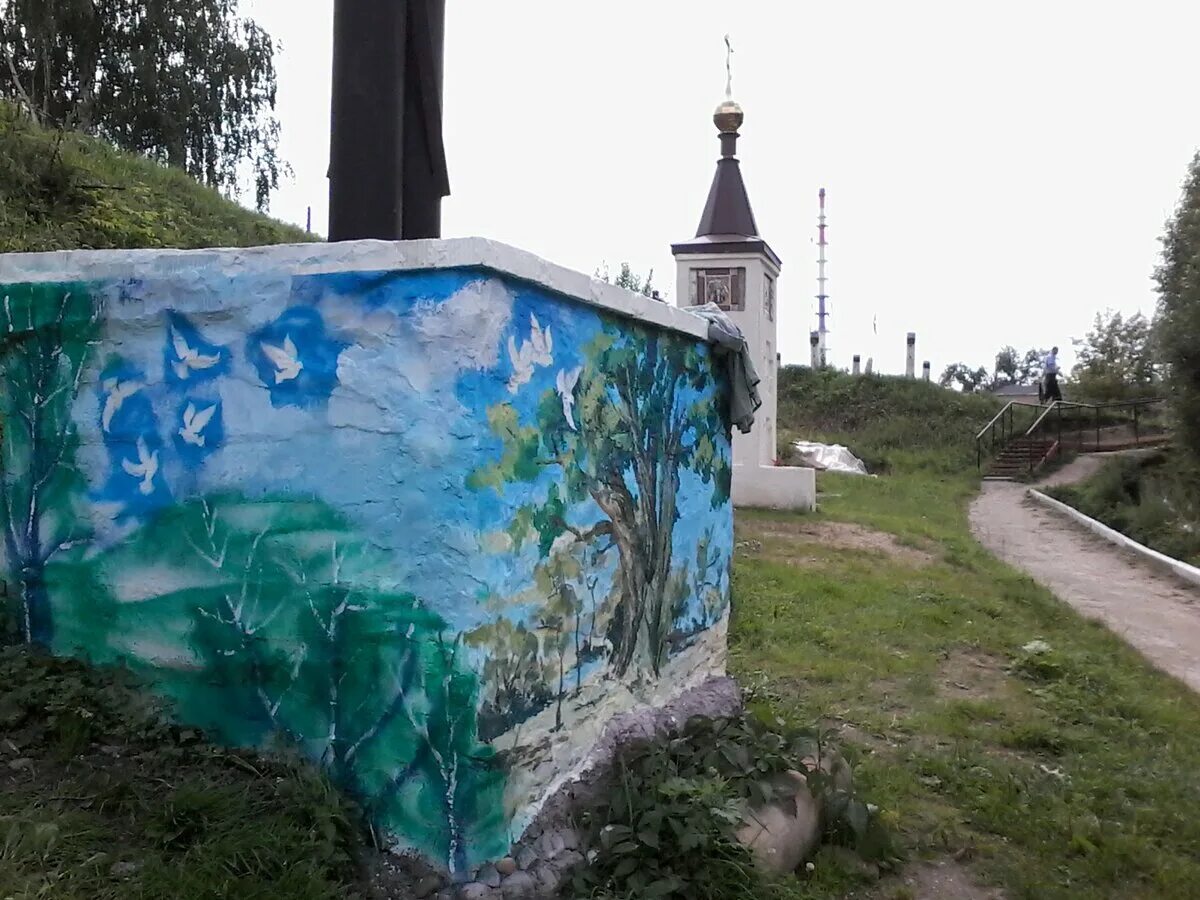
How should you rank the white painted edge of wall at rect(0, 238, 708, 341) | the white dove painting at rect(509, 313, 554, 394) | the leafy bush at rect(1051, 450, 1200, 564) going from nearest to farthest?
the white painted edge of wall at rect(0, 238, 708, 341), the white dove painting at rect(509, 313, 554, 394), the leafy bush at rect(1051, 450, 1200, 564)

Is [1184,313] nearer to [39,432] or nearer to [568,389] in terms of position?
[568,389]

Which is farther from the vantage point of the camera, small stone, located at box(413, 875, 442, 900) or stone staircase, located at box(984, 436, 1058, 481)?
stone staircase, located at box(984, 436, 1058, 481)

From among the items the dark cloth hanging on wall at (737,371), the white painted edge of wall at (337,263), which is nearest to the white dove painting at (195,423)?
the white painted edge of wall at (337,263)

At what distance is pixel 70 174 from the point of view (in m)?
9.06

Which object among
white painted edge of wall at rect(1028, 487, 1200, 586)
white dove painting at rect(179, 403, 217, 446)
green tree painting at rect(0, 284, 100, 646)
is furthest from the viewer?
white painted edge of wall at rect(1028, 487, 1200, 586)

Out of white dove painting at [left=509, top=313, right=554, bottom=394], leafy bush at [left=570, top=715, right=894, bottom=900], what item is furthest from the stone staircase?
white dove painting at [left=509, top=313, right=554, bottom=394]

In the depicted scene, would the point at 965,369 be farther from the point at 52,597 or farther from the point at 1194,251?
the point at 52,597

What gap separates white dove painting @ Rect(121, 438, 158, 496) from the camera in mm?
3504

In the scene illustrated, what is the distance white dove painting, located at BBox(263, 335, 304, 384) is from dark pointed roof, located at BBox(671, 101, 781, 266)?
13307 mm

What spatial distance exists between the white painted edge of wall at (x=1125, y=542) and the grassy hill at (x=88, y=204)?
38.3 feet

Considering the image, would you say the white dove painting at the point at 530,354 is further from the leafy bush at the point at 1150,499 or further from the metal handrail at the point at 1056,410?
the metal handrail at the point at 1056,410

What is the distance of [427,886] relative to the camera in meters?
3.05

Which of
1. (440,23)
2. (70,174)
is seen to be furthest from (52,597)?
(70,174)

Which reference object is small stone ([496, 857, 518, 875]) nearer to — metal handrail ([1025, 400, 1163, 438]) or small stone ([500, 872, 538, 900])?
small stone ([500, 872, 538, 900])
